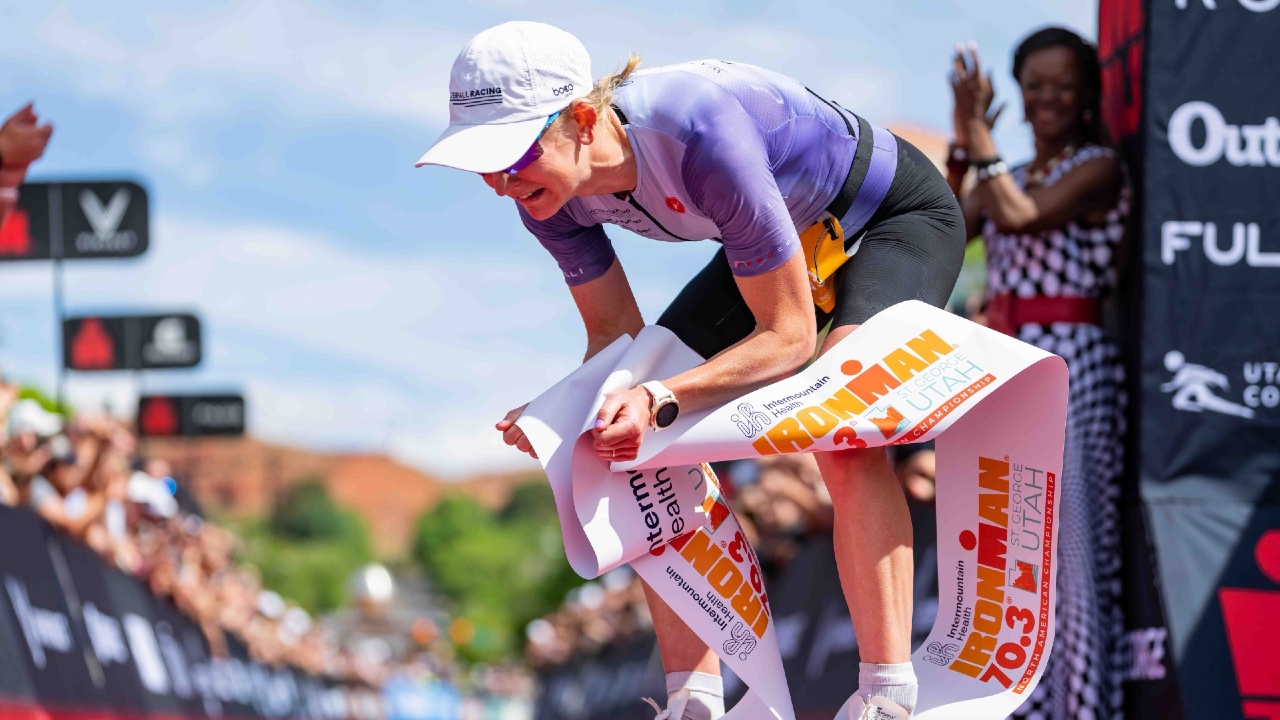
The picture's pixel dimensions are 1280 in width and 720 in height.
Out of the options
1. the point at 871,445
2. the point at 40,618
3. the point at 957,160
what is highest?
the point at 957,160

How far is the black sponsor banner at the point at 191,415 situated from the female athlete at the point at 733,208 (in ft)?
32.9

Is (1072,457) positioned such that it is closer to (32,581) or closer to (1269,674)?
(1269,674)

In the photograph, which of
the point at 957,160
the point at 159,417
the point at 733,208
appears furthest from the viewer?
the point at 159,417

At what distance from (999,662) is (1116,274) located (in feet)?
8.04

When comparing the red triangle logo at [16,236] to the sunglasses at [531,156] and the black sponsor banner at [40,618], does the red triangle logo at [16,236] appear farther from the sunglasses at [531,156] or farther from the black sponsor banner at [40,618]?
the sunglasses at [531,156]

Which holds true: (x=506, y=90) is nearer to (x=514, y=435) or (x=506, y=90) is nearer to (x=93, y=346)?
(x=514, y=435)

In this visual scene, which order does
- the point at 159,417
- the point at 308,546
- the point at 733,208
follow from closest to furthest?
the point at 733,208 < the point at 159,417 < the point at 308,546

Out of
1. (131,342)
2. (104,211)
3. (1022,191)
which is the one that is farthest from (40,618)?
(131,342)

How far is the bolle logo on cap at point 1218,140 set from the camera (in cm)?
516

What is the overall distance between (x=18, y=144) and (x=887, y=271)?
11.4ft

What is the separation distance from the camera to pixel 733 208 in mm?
3002

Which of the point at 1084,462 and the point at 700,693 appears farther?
the point at 1084,462

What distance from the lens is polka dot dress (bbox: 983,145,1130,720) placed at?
199 inches

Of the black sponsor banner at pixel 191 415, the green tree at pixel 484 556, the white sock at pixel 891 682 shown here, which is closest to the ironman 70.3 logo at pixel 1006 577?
the white sock at pixel 891 682
